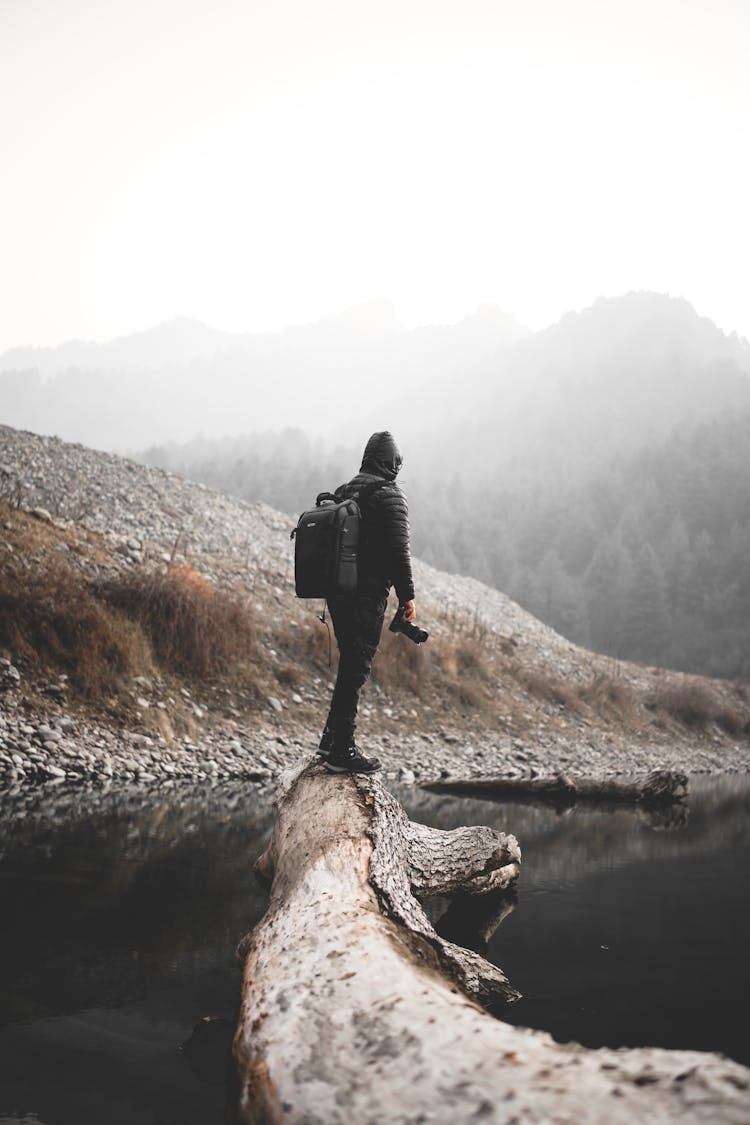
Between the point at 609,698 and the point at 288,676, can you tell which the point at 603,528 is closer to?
the point at 609,698

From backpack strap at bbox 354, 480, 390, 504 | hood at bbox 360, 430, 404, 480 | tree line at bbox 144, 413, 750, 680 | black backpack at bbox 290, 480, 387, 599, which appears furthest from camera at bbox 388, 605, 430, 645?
tree line at bbox 144, 413, 750, 680

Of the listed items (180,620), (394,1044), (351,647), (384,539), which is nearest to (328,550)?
(384,539)

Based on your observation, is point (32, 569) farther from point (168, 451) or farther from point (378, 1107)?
point (168, 451)

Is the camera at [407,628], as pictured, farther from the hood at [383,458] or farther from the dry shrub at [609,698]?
the dry shrub at [609,698]

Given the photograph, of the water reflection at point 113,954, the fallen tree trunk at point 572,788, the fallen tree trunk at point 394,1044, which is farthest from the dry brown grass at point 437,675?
the fallen tree trunk at point 394,1044

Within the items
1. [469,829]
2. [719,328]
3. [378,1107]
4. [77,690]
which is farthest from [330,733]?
[719,328]

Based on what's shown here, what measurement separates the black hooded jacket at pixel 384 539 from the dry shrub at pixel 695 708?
2119 centimetres

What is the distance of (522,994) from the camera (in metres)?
3.44

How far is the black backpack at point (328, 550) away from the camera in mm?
4656

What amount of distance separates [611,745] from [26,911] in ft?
56.2

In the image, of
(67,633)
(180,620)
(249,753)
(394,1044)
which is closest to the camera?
(394,1044)

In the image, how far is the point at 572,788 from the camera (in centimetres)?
1089

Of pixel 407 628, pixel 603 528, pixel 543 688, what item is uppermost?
pixel 603 528

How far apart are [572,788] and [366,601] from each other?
7833 millimetres
